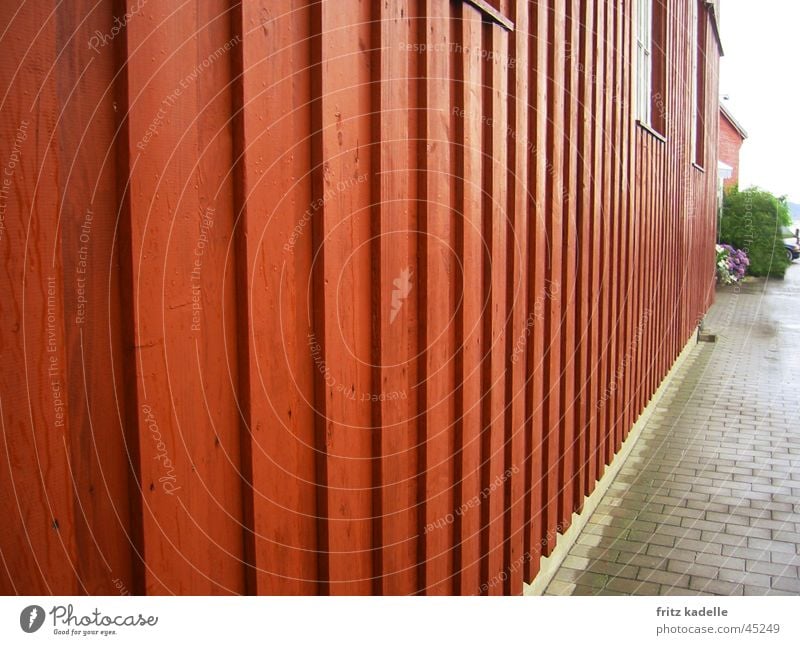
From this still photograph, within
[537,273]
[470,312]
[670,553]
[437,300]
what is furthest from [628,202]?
[437,300]

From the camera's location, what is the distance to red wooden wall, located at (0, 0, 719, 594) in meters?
1.01

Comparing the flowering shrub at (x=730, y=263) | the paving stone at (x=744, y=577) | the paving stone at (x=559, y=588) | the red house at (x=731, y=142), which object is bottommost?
the paving stone at (x=559, y=588)

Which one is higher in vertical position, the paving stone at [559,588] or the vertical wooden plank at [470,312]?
the vertical wooden plank at [470,312]

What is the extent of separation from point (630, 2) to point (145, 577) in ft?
15.6

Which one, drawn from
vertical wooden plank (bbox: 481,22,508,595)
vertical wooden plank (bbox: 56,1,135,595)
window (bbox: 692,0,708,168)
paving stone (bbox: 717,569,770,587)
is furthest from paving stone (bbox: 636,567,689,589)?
window (bbox: 692,0,708,168)

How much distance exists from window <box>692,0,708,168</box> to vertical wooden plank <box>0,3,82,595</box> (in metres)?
8.80

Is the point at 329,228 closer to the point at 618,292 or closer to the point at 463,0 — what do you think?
the point at 463,0

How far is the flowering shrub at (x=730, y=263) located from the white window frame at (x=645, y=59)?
30.6 ft

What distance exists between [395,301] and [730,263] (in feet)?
49.4

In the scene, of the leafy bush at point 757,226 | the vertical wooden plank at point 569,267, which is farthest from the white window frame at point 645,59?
the leafy bush at point 757,226

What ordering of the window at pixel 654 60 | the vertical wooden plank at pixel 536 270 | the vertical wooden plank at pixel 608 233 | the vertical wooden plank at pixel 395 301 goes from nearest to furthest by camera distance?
the vertical wooden plank at pixel 395 301, the vertical wooden plank at pixel 536 270, the vertical wooden plank at pixel 608 233, the window at pixel 654 60

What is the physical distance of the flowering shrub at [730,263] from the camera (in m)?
14.8

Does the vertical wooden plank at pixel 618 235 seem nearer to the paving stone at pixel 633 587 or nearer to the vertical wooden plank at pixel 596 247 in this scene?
the vertical wooden plank at pixel 596 247
